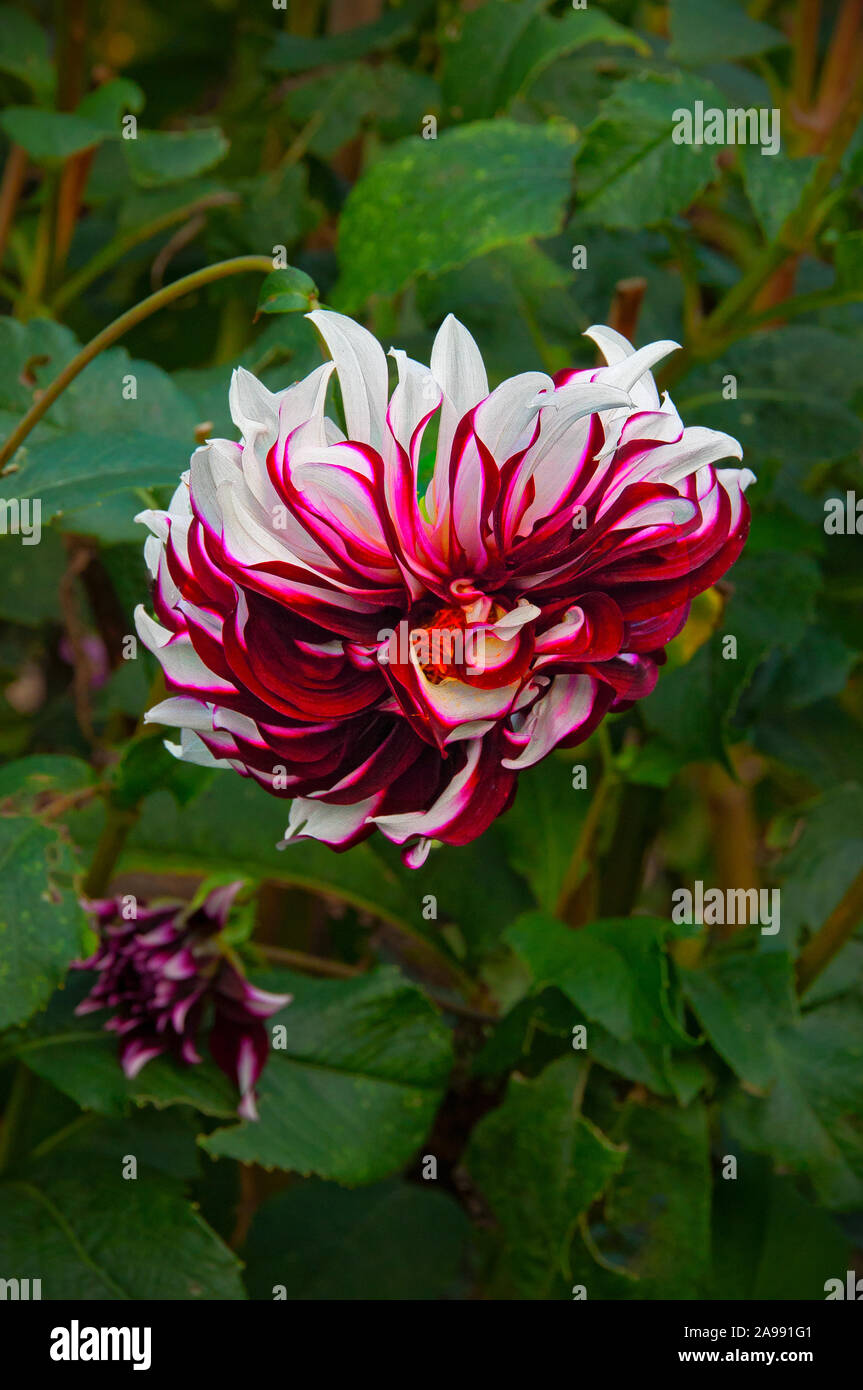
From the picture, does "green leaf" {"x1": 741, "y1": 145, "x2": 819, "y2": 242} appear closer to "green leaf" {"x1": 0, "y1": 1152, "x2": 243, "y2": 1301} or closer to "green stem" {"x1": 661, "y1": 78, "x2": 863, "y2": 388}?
"green stem" {"x1": 661, "y1": 78, "x2": 863, "y2": 388}

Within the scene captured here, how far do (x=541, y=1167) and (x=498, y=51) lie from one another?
0.53m

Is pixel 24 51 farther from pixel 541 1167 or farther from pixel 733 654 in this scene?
pixel 541 1167

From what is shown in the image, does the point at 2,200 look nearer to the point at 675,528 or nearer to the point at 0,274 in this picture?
the point at 0,274

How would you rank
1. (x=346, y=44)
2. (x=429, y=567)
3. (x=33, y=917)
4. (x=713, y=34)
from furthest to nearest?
(x=346, y=44)
(x=713, y=34)
(x=33, y=917)
(x=429, y=567)

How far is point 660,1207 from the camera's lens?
55 cm

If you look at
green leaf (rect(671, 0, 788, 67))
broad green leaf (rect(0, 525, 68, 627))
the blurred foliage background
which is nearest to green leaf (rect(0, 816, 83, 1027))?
the blurred foliage background

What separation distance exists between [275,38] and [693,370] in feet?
1.31

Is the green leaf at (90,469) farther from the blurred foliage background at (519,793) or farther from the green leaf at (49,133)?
the green leaf at (49,133)

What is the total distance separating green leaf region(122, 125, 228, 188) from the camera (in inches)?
24.1

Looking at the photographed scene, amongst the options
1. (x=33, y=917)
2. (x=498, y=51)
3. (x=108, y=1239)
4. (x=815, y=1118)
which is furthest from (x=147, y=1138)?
(x=498, y=51)

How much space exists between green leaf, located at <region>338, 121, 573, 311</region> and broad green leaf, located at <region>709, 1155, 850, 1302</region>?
460 millimetres

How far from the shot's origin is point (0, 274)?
2.60 feet

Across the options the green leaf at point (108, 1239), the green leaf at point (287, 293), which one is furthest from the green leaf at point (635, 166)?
the green leaf at point (108, 1239)

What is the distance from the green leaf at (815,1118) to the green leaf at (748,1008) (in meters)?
0.02
